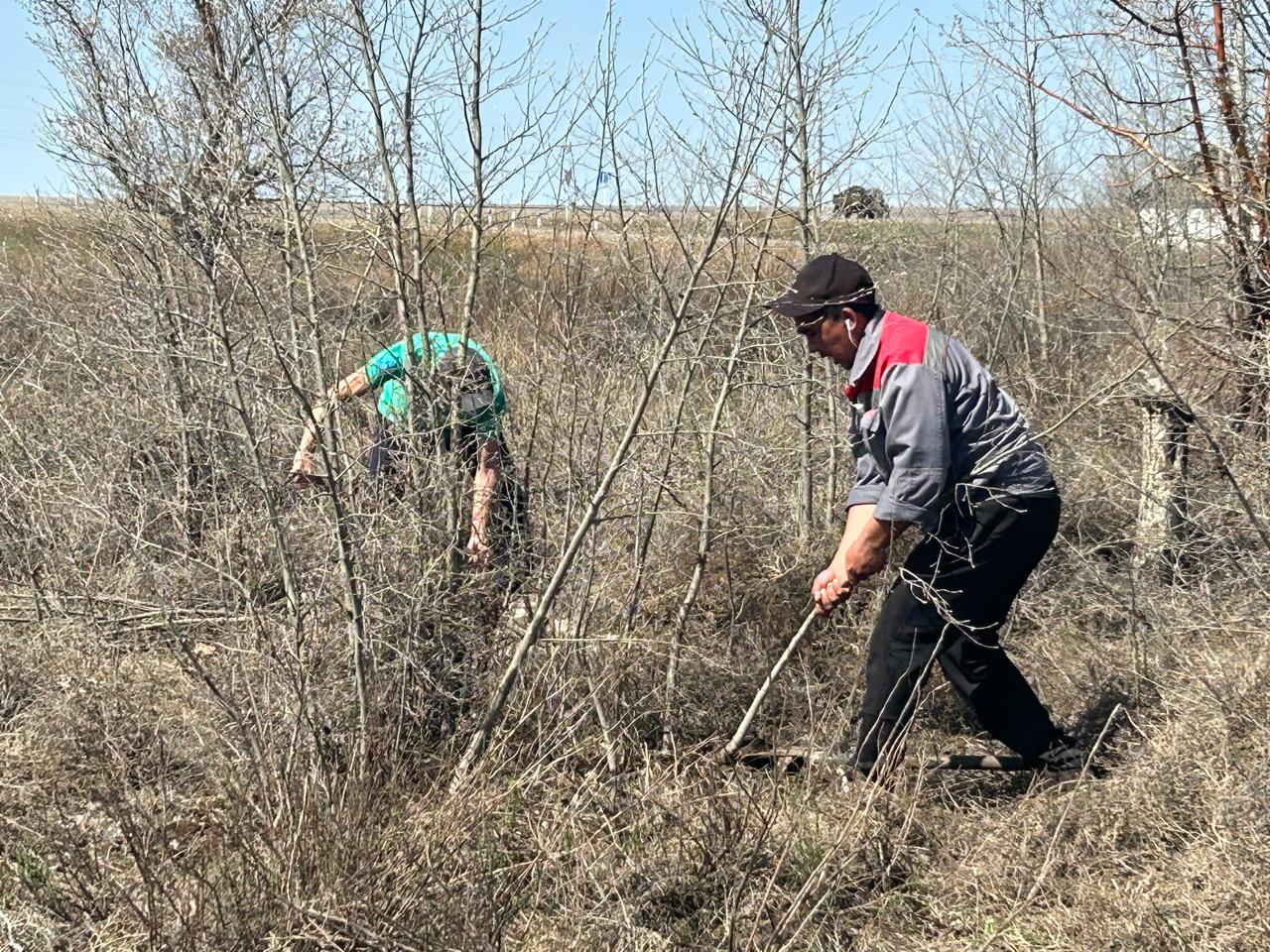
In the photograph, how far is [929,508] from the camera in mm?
3412

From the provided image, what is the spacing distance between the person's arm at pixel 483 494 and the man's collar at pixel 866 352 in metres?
1.29

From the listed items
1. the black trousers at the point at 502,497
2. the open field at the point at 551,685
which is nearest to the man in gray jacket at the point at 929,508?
the open field at the point at 551,685

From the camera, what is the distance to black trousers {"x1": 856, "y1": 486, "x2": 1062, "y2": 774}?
3664 mm

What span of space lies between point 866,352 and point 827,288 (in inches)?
9.0

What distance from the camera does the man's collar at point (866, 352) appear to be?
138 inches

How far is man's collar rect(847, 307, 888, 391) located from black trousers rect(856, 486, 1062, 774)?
51cm

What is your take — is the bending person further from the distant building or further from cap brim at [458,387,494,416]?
the distant building

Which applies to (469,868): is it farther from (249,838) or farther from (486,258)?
(486,258)

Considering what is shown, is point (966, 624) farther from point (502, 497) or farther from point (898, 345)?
point (502, 497)

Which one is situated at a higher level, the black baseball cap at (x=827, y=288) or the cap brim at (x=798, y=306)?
the black baseball cap at (x=827, y=288)

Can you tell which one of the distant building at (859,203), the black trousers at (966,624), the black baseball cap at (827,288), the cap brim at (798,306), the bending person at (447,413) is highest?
Result: the distant building at (859,203)

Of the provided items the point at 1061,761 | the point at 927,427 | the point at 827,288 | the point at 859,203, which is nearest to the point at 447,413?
the point at 827,288

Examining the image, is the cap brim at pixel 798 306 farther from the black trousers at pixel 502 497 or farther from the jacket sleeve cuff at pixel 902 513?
the black trousers at pixel 502 497

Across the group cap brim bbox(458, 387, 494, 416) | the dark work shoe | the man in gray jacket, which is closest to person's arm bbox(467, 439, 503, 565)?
cap brim bbox(458, 387, 494, 416)
